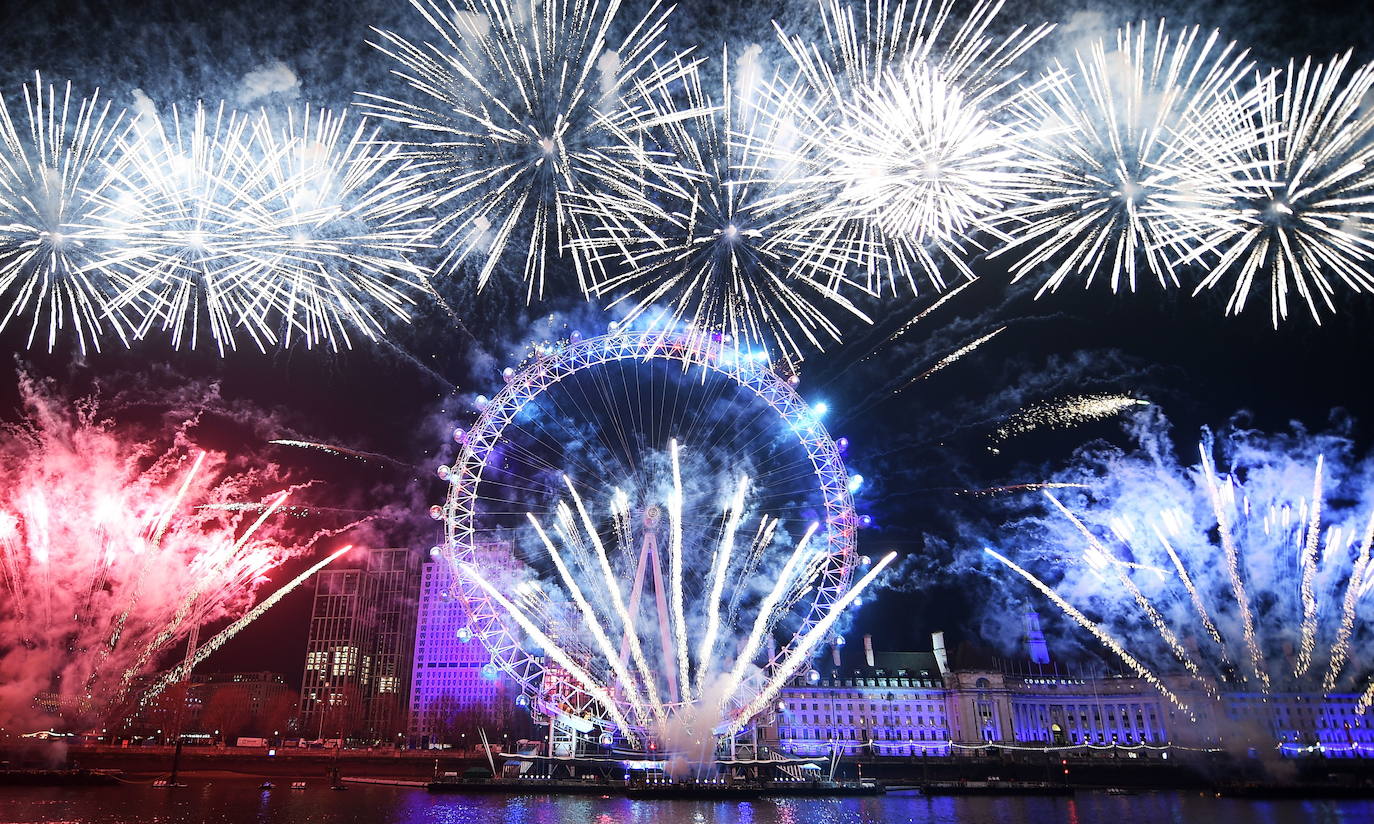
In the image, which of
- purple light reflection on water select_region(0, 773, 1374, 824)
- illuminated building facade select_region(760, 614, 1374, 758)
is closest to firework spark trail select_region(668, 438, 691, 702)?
purple light reflection on water select_region(0, 773, 1374, 824)

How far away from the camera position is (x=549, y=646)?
36156 millimetres

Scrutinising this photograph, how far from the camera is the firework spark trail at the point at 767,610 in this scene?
37.8 metres

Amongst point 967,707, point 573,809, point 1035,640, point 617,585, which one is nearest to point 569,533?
point 617,585

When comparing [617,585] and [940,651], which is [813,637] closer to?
[617,585]

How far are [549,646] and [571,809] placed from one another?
14720 millimetres

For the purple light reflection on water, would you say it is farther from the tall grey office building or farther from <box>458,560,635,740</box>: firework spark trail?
the tall grey office building

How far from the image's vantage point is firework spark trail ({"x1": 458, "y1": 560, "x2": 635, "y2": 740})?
3622cm

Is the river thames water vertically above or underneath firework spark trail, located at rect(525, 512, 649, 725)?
underneath

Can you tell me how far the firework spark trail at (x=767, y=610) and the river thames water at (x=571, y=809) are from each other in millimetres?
6585

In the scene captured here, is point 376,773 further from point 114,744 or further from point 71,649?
point 71,649

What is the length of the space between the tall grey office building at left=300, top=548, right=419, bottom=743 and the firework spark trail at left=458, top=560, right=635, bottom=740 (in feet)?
307

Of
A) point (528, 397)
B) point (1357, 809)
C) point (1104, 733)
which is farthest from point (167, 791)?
point (1104, 733)

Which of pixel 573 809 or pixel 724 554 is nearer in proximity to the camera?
pixel 724 554

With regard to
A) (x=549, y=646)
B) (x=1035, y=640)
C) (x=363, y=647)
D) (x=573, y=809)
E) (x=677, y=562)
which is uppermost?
(x=363, y=647)
